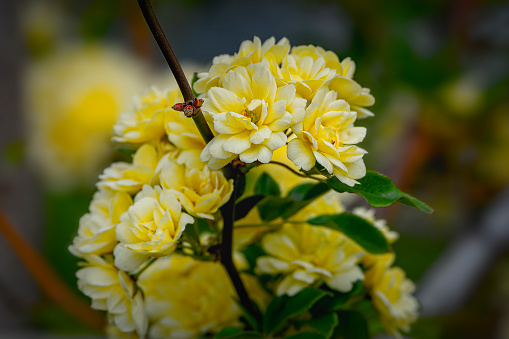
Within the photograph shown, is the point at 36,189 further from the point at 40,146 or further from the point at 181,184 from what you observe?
the point at 181,184

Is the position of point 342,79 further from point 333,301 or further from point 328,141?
point 333,301

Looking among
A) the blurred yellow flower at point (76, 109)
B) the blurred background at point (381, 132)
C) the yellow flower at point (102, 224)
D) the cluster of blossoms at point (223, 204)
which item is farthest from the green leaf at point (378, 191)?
the blurred yellow flower at point (76, 109)

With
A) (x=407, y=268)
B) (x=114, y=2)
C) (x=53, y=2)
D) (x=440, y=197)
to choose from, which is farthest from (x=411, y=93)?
(x=53, y=2)

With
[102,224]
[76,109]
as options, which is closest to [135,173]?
[102,224]

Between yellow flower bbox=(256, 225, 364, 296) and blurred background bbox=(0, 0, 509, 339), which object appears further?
blurred background bbox=(0, 0, 509, 339)

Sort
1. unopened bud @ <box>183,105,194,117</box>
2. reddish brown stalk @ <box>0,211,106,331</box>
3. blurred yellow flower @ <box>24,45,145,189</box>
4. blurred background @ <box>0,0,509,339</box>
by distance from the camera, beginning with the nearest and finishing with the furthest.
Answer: unopened bud @ <box>183,105,194,117</box>
reddish brown stalk @ <box>0,211,106,331</box>
blurred background @ <box>0,0,509,339</box>
blurred yellow flower @ <box>24,45,145,189</box>

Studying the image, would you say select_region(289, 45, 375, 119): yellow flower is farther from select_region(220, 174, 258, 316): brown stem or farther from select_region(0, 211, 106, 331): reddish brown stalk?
select_region(0, 211, 106, 331): reddish brown stalk

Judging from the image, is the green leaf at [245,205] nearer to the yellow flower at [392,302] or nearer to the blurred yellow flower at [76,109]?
the yellow flower at [392,302]

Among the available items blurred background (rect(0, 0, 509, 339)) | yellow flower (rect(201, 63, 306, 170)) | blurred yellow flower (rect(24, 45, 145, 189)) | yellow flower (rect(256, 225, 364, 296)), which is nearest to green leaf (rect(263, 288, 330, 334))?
yellow flower (rect(256, 225, 364, 296))
